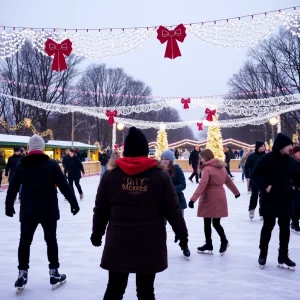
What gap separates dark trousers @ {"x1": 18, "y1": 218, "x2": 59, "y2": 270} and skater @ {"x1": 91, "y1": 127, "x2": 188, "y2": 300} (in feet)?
4.61

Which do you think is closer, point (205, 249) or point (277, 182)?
point (277, 182)

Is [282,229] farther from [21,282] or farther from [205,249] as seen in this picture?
[21,282]

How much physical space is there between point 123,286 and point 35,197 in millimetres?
1579

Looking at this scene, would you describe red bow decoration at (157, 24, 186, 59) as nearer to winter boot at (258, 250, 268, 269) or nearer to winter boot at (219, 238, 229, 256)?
winter boot at (219, 238, 229, 256)

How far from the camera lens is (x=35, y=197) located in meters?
3.93

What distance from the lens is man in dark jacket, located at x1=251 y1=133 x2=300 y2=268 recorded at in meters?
4.55

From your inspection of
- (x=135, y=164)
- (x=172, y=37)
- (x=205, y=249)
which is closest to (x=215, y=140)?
(x=172, y=37)

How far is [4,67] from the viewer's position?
116 ft

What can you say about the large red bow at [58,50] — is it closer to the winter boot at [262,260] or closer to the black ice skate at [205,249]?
the black ice skate at [205,249]

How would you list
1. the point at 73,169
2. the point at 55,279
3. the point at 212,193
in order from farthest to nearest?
1. the point at 73,169
2. the point at 212,193
3. the point at 55,279

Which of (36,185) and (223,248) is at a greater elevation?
(36,185)

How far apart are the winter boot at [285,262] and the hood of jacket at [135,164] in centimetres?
270

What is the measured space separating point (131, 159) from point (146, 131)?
193ft

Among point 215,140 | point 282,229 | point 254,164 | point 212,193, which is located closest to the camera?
point 282,229
